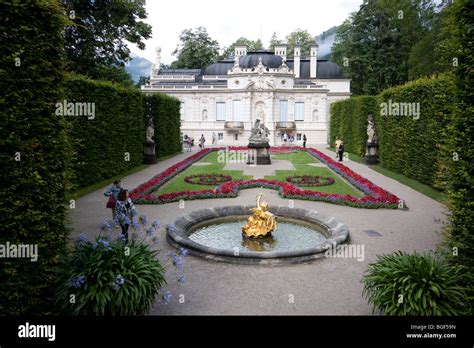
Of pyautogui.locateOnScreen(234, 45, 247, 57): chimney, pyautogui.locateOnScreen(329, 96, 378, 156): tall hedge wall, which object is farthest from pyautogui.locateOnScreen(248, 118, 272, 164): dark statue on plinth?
pyautogui.locateOnScreen(234, 45, 247, 57): chimney

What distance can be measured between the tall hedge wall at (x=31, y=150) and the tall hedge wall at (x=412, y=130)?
11312 millimetres

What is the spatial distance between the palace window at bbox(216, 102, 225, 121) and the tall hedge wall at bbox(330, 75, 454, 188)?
2503cm

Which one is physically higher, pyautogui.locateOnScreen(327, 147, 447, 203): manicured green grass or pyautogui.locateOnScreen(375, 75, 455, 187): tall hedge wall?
pyautogui.locateOnScreen(375, 75, 455, 187): tall hedge wall

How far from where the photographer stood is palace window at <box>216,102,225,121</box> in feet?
173

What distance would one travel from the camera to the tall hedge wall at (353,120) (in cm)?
3002

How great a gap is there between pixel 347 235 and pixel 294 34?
75.2 m

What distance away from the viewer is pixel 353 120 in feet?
111

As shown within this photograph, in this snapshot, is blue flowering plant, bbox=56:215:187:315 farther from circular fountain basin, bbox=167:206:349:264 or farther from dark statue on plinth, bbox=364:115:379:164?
dark statue on plinth, bbox=364:115:379:164

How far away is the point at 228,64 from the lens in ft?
193

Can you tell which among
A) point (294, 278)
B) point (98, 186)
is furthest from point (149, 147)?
point (294, 278)

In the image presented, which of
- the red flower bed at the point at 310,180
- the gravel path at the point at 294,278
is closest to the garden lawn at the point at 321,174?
the red flower bed at the point at 310,180

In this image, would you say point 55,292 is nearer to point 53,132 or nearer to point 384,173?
point 53,132

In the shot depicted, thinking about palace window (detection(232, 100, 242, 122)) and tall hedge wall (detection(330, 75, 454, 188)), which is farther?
palace window (detection(232, 100, 242, 122))

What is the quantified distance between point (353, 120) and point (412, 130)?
14.3 m
